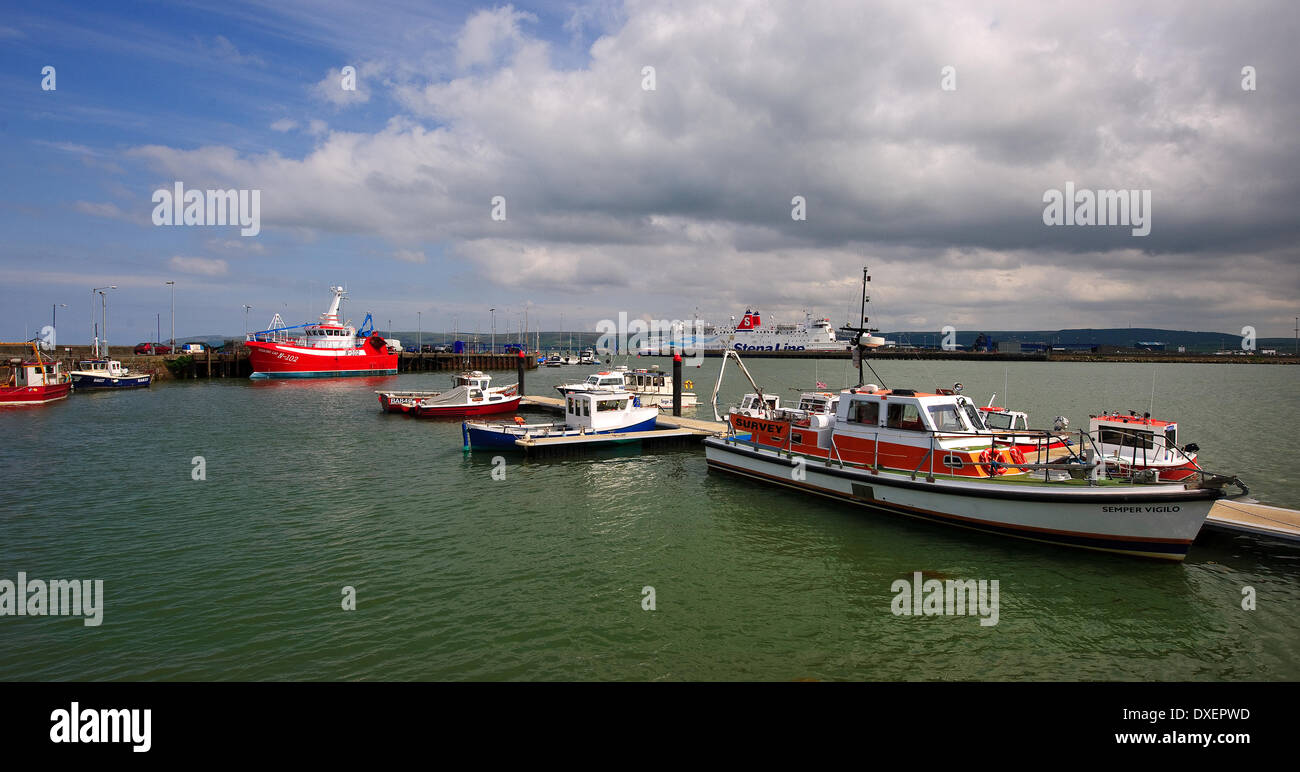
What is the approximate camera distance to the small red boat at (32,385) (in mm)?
43094

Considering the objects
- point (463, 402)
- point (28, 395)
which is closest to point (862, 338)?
point (463, 402)

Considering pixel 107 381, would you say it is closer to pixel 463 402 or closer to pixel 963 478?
pixel 463 402

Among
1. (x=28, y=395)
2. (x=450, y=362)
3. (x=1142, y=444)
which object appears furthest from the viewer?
(x=450, y=362)

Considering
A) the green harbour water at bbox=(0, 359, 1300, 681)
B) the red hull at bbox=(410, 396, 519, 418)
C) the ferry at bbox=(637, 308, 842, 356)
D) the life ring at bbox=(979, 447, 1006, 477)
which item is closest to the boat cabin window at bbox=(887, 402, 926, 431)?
the life ring at bbox=(979, 447, 1006, 477)

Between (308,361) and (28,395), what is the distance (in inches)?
1284

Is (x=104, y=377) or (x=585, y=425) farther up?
(x=104, y=377)

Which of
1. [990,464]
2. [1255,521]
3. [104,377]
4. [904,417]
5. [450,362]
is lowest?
[1255,521]

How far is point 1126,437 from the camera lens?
17219 millimetres

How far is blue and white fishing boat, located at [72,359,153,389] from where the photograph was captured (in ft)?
187

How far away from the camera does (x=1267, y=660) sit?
31.4 ft

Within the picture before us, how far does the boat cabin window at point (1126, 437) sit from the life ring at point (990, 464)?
13.6 feet

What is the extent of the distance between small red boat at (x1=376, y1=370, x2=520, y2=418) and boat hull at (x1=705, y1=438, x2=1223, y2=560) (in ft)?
92.3

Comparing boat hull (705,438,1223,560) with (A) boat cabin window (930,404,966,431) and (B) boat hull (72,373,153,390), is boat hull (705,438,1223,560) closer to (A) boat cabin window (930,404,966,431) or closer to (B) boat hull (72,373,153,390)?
(A) boat cabin window (930,404,966,431)
